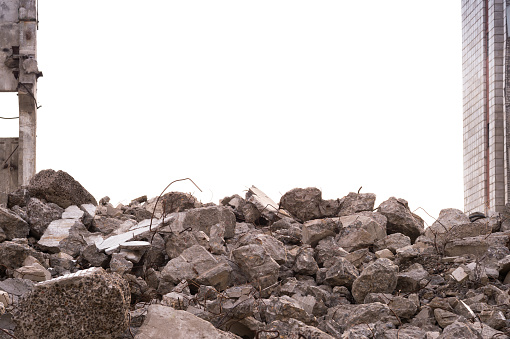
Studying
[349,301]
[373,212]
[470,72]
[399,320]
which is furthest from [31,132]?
[470,72]

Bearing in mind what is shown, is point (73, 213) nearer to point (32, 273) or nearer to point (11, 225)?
point (11, 225)

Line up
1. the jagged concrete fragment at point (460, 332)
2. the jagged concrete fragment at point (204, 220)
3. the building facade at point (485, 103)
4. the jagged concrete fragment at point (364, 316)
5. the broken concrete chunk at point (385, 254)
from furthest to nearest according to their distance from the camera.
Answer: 1. the building facade at point (485, 103)
2. the jagged concrete fragment at point (204, 220)
3. the broken concrete chunk at point (385, 254)
4. the jagged concrete fragment at point (364, 316)
5. the jagged concrete fragment at point (460, 332)

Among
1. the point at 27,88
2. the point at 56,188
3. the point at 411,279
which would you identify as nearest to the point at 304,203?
the point at 411,279

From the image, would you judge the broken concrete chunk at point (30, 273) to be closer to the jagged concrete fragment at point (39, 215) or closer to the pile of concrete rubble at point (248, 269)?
the pile of concrete rubble at point (248, 269)

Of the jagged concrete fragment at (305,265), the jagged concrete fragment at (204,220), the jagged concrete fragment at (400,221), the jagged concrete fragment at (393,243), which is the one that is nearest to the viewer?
the jagged concrete fragment at (305,265)

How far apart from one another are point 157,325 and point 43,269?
243 cm

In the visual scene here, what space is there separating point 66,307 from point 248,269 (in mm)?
2470

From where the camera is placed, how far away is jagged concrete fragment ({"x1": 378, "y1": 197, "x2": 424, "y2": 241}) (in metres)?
8.46

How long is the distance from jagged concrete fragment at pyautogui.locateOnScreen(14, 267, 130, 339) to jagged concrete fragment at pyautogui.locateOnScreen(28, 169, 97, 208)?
478cm

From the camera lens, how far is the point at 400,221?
847cm

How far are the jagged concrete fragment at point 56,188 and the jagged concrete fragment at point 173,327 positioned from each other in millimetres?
4839

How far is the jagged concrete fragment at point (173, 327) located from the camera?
14.6 ft

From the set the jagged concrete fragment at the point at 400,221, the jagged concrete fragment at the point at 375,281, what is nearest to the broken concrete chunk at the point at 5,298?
the jagged concrete fragment at the point at 375,281

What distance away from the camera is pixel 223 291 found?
598 centimetres
